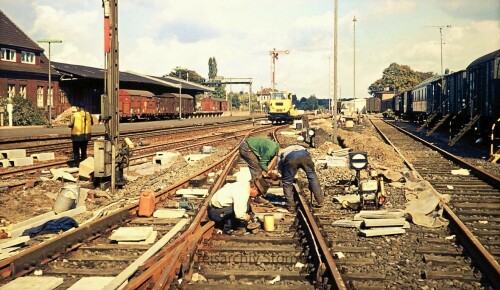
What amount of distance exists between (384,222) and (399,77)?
11936cm

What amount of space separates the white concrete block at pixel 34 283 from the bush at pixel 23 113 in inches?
1381

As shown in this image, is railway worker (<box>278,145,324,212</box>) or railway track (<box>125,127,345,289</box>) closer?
railway track (<box>125,127,345,289</box>)

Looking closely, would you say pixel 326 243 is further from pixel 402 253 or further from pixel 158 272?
pixel 158 272

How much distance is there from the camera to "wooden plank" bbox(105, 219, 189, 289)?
5.03 meters

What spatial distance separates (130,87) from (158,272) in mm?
51466

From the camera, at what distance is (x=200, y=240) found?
6.55 metres

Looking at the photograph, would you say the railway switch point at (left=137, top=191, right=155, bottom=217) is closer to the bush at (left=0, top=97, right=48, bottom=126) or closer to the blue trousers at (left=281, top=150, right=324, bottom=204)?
the blue trousers at (left=281, top=150, right=324, bottom=204)

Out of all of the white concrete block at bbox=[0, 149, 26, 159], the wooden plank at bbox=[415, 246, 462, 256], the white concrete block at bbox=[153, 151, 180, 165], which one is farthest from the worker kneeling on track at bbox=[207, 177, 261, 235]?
the white concrete block at bbox=[0, 149, 26, 159]

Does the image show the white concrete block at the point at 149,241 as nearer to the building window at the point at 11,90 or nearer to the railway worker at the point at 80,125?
the railway worker at the point at 80,125

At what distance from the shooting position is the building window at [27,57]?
43694 mm

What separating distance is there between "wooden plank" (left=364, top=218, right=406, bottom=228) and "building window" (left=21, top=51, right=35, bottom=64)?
1685 inches

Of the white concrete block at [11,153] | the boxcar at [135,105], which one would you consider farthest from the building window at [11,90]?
the white concrete block at [11,153]

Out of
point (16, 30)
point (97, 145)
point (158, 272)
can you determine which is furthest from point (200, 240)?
point (16, 30)

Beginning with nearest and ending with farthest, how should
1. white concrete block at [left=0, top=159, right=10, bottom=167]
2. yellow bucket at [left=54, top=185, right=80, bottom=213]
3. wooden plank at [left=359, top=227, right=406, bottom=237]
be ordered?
wooden plank at [left=359, top=227, right=406, bottom=237]
yellow bucket at [left=54, top=185, right=80, bottom=213]
white concrete block at [left=0, top=159, right=10, bottom=167]
